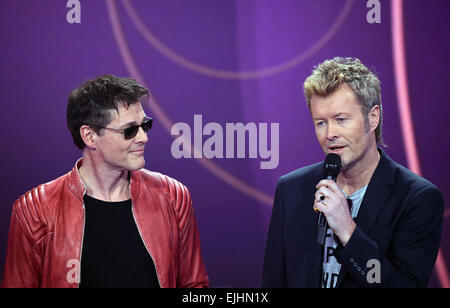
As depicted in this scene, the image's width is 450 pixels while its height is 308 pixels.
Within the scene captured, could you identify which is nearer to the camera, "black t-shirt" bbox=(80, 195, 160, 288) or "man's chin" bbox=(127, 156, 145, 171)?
"black t-shirt" bbox=(80, 195, 160, 288)

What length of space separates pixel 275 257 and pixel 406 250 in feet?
1.97

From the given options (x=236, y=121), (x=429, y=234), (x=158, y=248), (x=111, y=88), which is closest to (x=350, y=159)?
(x=429, y=234)

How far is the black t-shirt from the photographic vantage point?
2.55 meters

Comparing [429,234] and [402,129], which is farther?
[402,129]

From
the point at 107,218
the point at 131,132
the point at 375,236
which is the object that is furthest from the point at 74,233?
the point at 375,236

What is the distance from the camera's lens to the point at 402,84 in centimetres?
384

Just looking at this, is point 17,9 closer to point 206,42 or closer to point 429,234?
point 206,42

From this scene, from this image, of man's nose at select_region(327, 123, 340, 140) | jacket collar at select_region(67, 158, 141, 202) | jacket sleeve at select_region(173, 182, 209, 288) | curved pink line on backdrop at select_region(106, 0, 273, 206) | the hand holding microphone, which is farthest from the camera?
curved pink line on backdrop at select_region(106, 0, 273, 206)

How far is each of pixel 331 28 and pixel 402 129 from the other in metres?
0.91

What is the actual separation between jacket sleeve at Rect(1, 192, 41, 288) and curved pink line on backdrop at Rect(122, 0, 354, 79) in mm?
1680

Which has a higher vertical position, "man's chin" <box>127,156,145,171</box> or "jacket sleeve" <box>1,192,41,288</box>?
"man's chin" <box>127,156,145,171</box>

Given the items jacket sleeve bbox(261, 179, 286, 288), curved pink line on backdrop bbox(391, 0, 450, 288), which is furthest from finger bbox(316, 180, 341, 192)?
curved pink line on backdrop bbox(391, 0, 450, 288)

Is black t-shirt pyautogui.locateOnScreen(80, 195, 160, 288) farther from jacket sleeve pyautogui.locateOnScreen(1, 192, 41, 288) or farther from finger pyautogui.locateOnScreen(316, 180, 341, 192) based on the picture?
finger pyautogui.locateOnScreen(316, 180, 341, 192)
